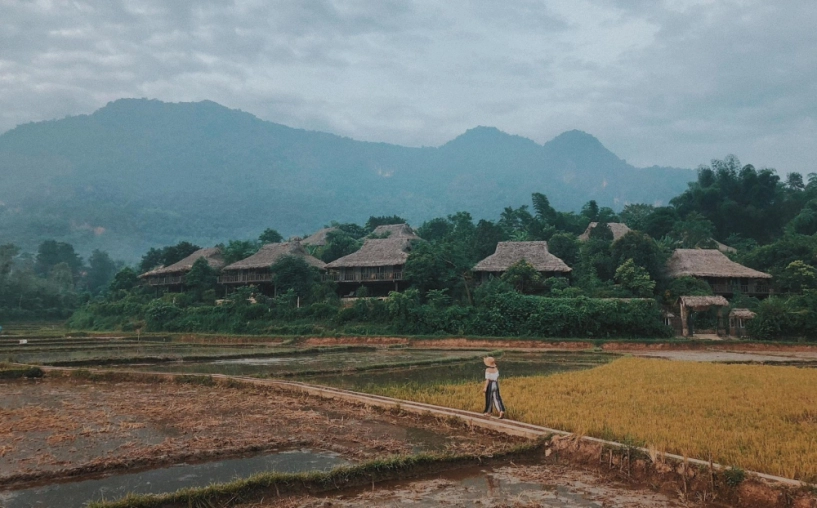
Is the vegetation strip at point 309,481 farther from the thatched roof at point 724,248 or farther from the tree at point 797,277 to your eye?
the thatched roof at point 724,248

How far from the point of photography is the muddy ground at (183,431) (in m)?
6.85

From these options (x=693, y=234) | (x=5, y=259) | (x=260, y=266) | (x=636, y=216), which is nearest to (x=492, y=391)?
(x=260, y=266)

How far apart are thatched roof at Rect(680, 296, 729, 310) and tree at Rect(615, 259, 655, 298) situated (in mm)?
2344

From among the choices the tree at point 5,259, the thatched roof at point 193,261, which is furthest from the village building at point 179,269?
the tree at point 5,259

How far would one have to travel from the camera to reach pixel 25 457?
6871 millimetres

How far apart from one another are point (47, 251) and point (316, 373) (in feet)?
230

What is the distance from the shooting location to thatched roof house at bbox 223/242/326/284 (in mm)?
38219

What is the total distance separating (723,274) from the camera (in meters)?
31.4

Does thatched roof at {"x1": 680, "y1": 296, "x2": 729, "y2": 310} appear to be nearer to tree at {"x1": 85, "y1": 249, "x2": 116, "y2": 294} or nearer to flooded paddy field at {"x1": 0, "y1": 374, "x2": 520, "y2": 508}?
flooded paddy field at {"x1": 0, "y1": 374, "x2": 520, "y2": 508}

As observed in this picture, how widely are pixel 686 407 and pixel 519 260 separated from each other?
75.1 ft

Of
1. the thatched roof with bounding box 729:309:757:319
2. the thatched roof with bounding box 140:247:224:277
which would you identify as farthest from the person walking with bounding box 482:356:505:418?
the thatched roof with bounding box 140:247:224:277

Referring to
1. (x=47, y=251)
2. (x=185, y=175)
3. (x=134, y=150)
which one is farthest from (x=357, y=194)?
(x=47, y=251)

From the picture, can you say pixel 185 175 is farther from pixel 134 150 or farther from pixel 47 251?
pixel 47 251

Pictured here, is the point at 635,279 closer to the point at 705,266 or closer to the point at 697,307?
the point at 697,307
